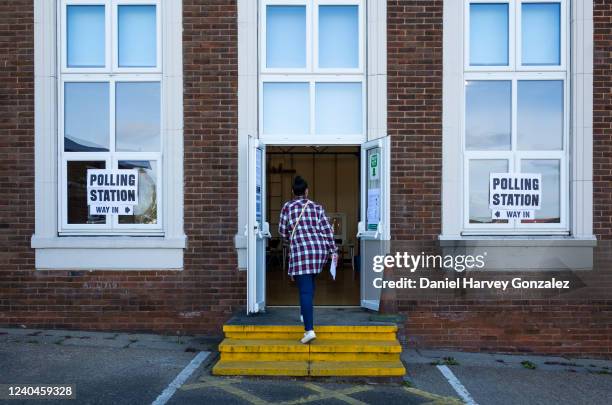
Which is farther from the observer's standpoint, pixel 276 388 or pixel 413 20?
pixel 413 20

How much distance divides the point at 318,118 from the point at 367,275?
2.22m

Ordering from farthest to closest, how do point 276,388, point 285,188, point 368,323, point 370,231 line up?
point 285,188 → point 370,231 → point 368,323 → point 276,388

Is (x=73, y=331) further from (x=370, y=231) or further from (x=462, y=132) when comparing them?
(x=462, y=132)

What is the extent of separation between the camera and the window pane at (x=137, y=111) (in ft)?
27.0

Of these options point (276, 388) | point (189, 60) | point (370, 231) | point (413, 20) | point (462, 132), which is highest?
point (413, 20)

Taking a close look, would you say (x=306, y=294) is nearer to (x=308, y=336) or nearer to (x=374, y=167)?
(x=308, y=336)

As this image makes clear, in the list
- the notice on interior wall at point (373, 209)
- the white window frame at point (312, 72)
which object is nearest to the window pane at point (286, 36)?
the white window frame at point (312, 72)

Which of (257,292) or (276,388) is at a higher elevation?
(257,292)

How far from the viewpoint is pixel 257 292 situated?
7555 mm

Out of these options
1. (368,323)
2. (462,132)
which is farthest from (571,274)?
(368,323)

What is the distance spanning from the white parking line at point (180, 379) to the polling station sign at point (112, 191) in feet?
7.56

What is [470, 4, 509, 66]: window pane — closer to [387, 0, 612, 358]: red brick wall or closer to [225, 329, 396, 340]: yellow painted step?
[387, 0, 612, 358]: red brick wall

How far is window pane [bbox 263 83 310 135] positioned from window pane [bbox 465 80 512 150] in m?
2.20

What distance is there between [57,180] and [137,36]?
7.31ft
